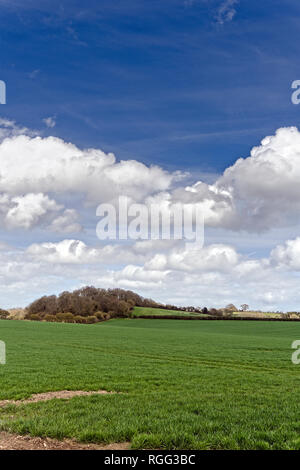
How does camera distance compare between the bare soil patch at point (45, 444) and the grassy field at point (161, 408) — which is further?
→ the grassy field at point (161, 408)

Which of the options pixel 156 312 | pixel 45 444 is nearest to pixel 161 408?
pixel 45 444

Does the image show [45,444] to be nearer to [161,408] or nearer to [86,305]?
[161,408]

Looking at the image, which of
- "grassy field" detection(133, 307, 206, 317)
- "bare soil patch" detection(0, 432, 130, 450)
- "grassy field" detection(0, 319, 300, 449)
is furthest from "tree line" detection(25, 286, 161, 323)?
"bare soil patch" detection(0, 432, 130, 450)

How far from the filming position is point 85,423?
10562 mm

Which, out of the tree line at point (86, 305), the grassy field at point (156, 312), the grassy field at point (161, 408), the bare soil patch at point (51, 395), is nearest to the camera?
the grassy field at point (161, 408)

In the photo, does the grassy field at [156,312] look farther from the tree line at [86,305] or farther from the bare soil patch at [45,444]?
the bare soil patch at [45,444]

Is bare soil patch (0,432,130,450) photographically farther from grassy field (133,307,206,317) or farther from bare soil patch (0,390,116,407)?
grassy field (133,307,206,317)

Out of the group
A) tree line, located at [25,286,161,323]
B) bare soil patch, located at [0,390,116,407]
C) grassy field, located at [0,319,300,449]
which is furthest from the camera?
tree line, located at [25,286,161,323]

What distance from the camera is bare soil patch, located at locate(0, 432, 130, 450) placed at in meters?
9.02

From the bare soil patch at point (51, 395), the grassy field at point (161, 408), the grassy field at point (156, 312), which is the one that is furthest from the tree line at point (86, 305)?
the bare soil patch at point (51, 395)

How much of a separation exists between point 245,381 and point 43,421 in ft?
37.2

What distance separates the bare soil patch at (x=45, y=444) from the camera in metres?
9.02

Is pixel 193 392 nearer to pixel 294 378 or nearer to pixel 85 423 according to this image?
pixel 85 423
